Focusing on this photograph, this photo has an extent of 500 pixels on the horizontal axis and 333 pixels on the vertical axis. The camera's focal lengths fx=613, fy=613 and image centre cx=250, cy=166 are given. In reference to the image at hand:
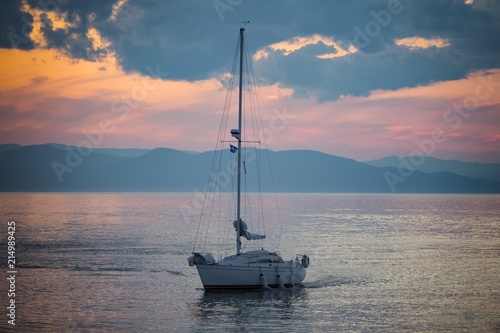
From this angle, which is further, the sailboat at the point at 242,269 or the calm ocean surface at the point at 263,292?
the sailboat at the point at 242,269

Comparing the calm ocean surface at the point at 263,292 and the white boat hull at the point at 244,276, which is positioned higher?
the white boat hull at the point at 244,276

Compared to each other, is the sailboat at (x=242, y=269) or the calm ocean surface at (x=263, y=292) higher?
the sailboat at (x=242, y=269)

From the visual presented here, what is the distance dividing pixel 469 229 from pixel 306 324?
284ft

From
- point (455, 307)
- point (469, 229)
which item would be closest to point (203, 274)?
point (455, 307)

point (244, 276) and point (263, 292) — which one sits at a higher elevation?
point (244, 276)

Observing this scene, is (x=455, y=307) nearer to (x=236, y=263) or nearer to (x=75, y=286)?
(x=236, y=263)

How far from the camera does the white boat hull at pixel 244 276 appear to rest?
45719 millimetres

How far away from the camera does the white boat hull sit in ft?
150

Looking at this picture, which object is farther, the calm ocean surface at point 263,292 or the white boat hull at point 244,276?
the white boat hull at point 244,276

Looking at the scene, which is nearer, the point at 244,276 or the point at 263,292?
the point at 244,276

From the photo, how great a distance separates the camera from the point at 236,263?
46.1 meters

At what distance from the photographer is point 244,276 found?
151ft

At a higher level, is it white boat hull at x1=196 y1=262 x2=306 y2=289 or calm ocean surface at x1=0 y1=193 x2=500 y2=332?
white boat hull at x1=196 y1=262 x2=306 y2=289

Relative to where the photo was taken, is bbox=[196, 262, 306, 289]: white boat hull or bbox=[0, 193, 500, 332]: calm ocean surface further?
bbox=[196, 262, 306, 289]: white boat hull
